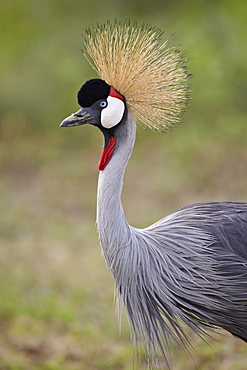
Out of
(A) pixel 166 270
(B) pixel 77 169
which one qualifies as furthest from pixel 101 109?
(B) pixel 77 169

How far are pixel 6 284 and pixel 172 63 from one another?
190 centimetres

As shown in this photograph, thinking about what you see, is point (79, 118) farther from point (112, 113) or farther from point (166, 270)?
point (166, 270)

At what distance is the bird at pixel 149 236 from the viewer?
1984mm

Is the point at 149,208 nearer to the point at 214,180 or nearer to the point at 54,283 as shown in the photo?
the point at 214,180

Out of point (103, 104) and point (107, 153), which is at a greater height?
point (103, 104)

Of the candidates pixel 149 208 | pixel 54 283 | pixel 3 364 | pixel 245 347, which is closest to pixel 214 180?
pixel 149 208

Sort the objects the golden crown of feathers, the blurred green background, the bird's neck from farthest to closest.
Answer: the blurred green background < the golden crown of feathers < the bird's neck

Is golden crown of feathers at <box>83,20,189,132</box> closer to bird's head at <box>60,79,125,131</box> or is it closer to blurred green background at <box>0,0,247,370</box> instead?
bird's head at <box>60,79,125,131</box>

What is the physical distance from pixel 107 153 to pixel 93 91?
0.70 feet

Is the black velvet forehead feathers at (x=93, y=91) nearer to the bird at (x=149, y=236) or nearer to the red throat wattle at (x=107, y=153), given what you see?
the bird at (x=149, y=236)

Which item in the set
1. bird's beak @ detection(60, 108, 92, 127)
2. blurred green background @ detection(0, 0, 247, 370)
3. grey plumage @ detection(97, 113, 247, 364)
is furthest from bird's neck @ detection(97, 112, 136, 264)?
A: blurred green background @ detection(0, 0, 247, 370)

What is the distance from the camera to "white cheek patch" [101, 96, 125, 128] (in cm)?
197

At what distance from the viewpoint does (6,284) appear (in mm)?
3473

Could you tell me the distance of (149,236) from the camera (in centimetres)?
213
